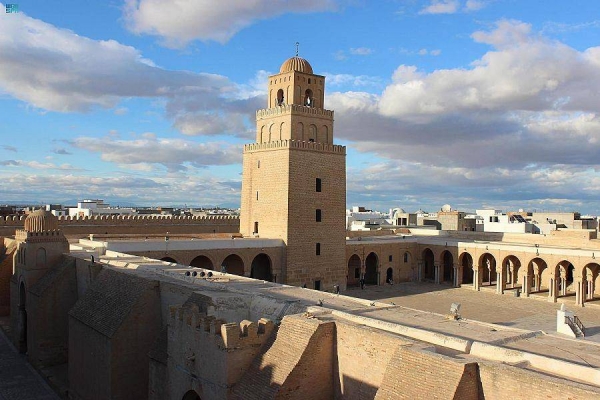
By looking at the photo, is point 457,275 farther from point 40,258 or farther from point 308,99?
point 40,258

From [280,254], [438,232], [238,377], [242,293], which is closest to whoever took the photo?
[238,377]

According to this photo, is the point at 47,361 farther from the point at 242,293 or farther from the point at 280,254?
the point at 280,254

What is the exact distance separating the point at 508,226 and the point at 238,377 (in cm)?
3990

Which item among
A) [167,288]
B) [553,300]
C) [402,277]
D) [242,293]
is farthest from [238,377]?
[402,277]

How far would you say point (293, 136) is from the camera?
2638 cm

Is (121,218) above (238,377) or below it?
above

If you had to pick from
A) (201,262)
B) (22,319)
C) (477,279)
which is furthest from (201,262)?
(477,279)

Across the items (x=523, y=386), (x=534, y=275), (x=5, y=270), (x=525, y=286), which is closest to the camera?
(x=523, y=386)

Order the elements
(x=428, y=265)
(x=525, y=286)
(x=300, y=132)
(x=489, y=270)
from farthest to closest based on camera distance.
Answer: (x=428, y=265), (x=489, y=270), (x=525, y=286), (x=300, y=132)

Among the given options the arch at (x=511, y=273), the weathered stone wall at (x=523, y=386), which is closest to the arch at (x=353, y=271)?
the arch at (x=511, y=273)

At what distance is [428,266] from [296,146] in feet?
49.8

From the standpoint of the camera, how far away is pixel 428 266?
1426 inches

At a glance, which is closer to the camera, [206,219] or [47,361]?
[47,361]

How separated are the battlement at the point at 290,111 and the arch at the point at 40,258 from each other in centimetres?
1277
